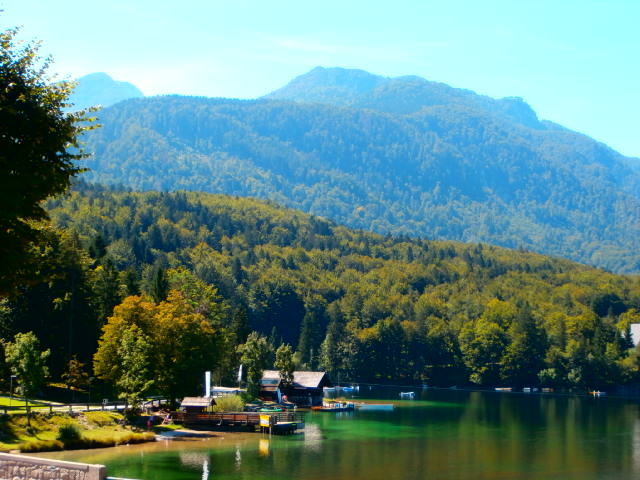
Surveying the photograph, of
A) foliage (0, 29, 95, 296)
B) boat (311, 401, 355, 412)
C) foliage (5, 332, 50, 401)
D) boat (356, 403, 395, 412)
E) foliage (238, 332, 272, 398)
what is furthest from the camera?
boat (356, 403, 395, 412)

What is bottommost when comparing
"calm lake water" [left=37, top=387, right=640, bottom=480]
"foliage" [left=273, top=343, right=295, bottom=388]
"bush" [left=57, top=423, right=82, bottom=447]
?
"calm lake water" [left=37, top=387, right=640, bottom=480]

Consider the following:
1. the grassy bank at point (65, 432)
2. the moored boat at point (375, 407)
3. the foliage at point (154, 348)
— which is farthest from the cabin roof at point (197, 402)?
the moored boat at point (375, 407)

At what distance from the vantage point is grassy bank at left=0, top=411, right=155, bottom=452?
58.6m

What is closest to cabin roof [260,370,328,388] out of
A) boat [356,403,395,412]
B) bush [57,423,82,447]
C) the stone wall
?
boat [356,403,395,412]

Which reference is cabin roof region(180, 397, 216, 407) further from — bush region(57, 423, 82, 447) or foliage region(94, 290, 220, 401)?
bush region(57, 423, 82, 447)

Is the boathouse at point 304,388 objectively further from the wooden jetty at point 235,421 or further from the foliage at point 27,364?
the foliage at point 27,364

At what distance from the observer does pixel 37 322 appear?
8756cm

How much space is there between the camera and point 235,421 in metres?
82.2

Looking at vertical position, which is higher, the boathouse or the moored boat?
the boathouse

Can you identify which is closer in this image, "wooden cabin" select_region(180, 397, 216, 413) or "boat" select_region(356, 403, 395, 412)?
"wooden cabin" select_region(180, 397, 216, 413)

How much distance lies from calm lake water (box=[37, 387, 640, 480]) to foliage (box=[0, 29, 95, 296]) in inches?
990

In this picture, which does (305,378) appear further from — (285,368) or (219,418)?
(219,418)

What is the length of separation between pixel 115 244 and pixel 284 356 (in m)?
89.1

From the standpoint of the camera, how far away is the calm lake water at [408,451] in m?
57.8
